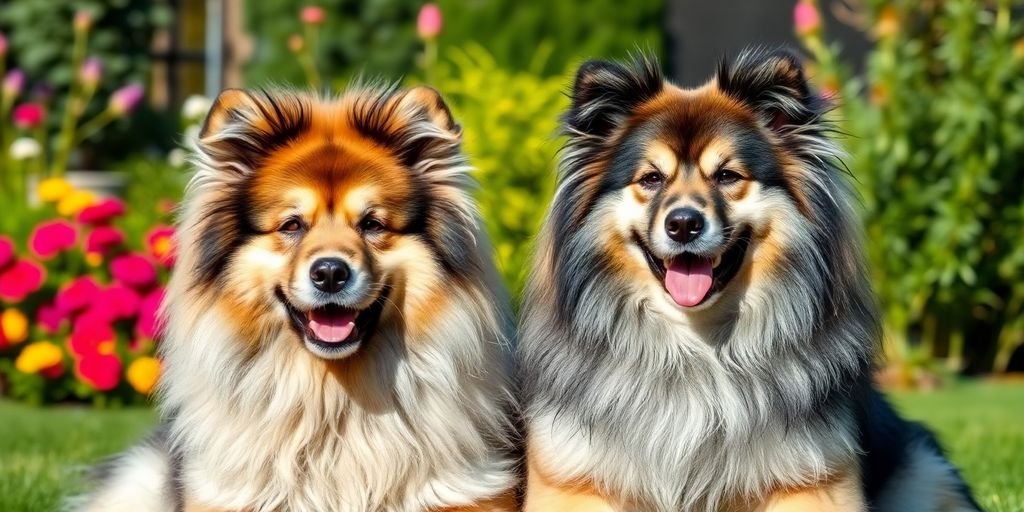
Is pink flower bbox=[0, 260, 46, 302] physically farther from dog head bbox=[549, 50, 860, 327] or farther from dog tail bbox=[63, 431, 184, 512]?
dog head bbox=[549, 50, 860, 327]

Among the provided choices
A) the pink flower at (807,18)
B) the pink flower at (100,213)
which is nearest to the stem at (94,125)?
the pink flower at (100,213)

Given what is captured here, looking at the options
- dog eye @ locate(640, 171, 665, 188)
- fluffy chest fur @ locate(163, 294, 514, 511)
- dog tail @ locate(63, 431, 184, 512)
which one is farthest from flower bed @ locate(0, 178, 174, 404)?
dog eye @ locate(640, 171, 665, 188)

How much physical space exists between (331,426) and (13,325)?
4.85m

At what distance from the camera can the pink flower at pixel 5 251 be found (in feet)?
27.2

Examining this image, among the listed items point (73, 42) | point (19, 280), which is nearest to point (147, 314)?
point (19, 280)

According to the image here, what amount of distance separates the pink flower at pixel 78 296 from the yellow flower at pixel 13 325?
27 centimetres

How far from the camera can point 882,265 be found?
9.95 m

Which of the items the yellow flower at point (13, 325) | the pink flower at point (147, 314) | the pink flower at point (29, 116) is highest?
the pink flower at point (29, 116)

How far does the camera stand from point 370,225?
4.08 metres

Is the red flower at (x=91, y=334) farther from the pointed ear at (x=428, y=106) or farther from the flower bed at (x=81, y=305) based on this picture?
the pointed ear at (x=428, y=106)

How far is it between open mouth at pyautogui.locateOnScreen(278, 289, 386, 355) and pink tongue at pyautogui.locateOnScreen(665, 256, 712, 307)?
921 mm

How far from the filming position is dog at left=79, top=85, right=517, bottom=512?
159 inches

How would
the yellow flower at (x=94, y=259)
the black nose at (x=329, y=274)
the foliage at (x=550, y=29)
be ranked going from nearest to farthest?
1. the black nose at (x=329, y=274)
2. the yellow flower at (x=94, y=259)
3. the foliage at (x=550, y=29)

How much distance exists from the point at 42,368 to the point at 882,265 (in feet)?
20.3
